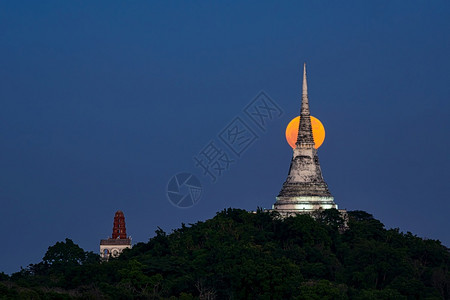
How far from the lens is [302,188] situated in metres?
92.0

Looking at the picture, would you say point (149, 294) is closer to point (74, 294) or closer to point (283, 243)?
point (74, 294)

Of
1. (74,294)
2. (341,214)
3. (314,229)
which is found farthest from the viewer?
(341,214)

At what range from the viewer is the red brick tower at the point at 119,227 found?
123 metres

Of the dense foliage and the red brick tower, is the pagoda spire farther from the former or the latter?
the red brick tower

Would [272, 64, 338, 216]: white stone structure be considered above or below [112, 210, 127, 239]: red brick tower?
below

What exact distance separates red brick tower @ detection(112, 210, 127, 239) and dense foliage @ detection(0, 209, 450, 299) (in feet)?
108

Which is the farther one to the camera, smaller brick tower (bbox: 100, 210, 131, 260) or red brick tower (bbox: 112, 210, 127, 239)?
red brick tower (bbox: 112, 210, 127, 239)

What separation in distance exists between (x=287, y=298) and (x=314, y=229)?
12.2 m

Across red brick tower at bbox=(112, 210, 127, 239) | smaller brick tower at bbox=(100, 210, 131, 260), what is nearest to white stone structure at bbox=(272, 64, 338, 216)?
smaller brick tower at bbox=(100, 210, 131, 260)

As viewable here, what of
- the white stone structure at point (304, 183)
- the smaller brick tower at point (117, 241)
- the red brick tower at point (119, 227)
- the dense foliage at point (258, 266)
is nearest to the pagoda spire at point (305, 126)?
the white stone structure at point (304, 183)

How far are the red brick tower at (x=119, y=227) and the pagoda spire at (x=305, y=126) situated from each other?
112 feet

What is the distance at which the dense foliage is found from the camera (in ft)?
237

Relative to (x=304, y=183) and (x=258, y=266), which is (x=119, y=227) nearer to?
(x=304, y=183)

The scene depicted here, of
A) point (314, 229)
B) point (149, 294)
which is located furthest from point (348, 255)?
point (149, 294)
